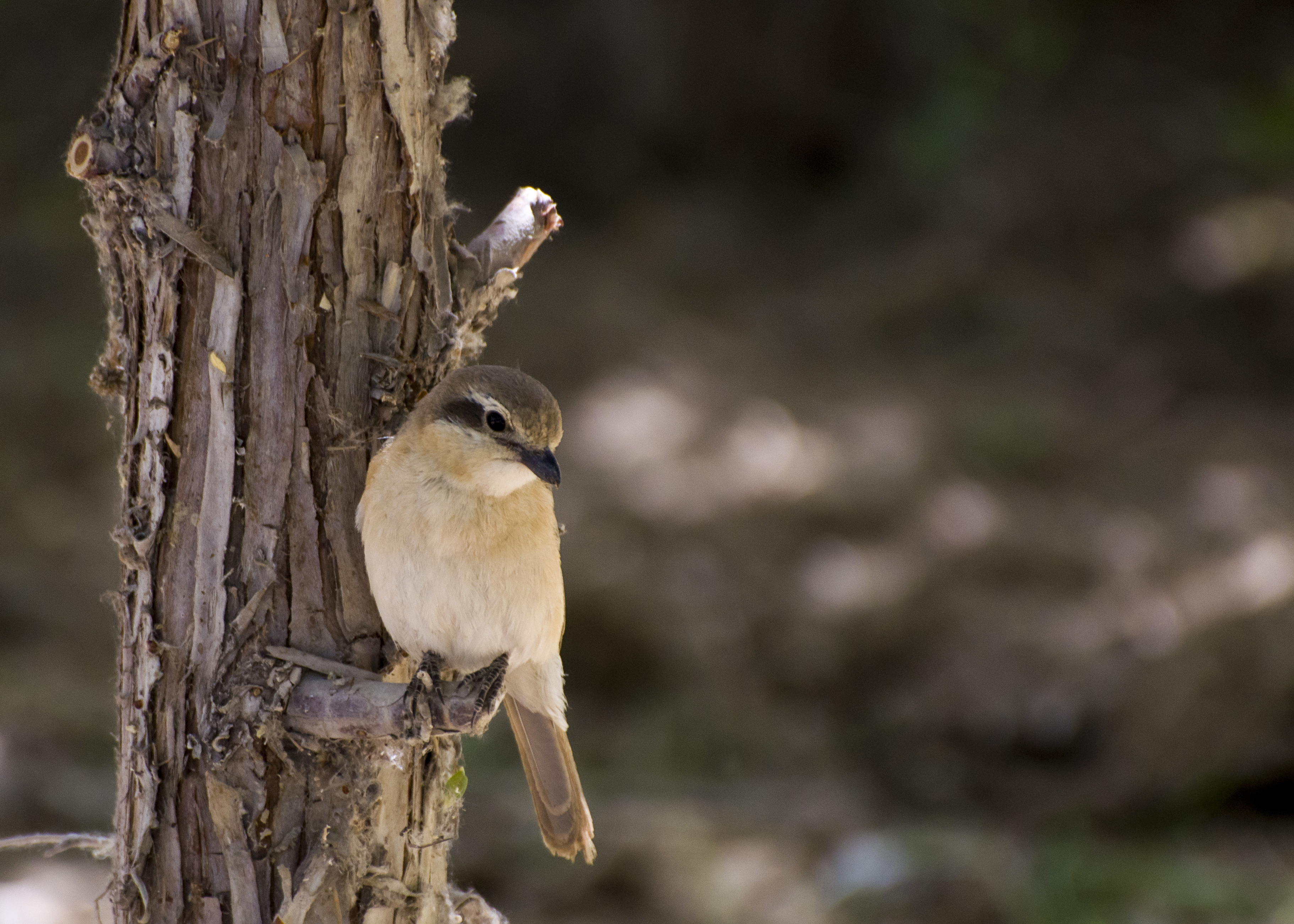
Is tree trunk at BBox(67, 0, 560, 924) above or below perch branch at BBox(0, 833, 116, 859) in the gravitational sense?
above

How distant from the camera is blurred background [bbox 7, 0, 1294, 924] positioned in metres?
5.18

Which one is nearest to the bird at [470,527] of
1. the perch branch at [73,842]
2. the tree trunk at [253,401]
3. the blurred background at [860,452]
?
the tree trunk at [253,401]

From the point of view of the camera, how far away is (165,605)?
7.56 ft

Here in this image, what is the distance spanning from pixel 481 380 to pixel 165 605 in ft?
2.38

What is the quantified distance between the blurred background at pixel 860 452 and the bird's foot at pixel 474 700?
2.63m

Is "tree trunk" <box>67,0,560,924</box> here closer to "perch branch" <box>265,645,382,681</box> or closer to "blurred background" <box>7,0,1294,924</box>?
"perch branch" <box>265,645,382,681</box>

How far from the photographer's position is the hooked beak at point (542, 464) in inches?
97.0

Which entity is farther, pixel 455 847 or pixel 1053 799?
pixel 1053 799

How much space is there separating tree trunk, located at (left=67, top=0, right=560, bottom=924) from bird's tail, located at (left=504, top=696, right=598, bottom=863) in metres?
0.46

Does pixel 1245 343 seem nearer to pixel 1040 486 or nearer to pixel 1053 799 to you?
pixel 1040 486

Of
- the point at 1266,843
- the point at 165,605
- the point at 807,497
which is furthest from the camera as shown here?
the point at 807,497

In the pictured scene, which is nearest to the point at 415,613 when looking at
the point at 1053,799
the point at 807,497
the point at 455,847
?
the point at 455,847

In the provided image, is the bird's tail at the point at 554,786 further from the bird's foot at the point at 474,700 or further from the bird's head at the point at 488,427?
the bird's head at the point at 488,427

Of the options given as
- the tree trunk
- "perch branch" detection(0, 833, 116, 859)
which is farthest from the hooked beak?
"perch branch" detection(0, 833, 116, 859)
